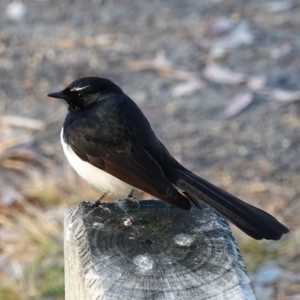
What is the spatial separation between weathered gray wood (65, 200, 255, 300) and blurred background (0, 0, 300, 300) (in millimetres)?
1837

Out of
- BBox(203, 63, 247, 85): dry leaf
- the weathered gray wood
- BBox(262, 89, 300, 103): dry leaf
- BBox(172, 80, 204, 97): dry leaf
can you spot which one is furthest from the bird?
BBox(203, 63, 247, 85): dry leaf

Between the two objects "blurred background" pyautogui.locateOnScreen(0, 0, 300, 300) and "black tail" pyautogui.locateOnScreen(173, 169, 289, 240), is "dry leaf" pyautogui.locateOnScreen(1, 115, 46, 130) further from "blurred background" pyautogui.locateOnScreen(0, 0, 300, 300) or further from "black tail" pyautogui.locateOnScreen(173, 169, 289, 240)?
"black tail" pyautogui.locateOnScreen(173, 169, 289, 240)

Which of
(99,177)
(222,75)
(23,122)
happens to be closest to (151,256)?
(99,177)

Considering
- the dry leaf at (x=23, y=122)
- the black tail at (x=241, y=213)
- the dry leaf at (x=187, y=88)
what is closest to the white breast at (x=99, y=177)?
the black tail at (x=241, y=213)

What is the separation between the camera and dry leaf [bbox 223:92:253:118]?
641cm

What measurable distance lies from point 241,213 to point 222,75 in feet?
14.2

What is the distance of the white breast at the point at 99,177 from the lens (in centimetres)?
357

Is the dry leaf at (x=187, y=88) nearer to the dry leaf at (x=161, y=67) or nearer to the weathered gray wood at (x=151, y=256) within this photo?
the dry leaf at (x=161, y=67)

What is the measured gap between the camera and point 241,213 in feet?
9.05

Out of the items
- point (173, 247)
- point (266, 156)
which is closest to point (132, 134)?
point (173, 247)

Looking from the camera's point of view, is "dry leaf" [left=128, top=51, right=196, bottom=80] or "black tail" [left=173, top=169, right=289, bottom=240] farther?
"dry leaf" [left=128, top=51, right=196, bottom=80]

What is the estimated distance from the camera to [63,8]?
833 cm

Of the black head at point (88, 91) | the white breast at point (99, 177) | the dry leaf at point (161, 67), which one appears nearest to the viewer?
the white breast at point (99, 177)

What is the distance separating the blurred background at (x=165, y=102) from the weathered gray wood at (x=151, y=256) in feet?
6.03
